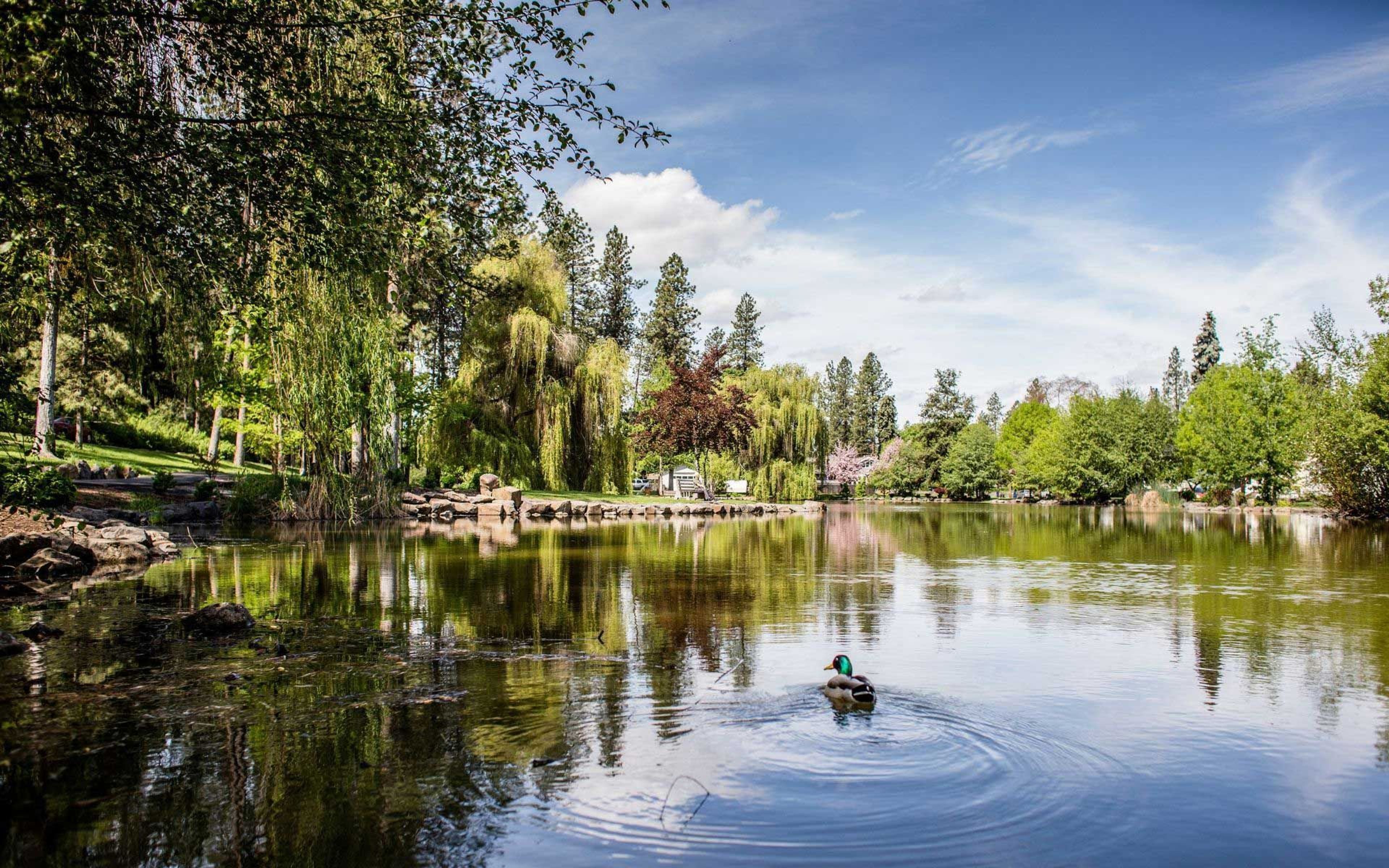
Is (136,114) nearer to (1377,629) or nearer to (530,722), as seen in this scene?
(530,722)

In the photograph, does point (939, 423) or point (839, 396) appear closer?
point (939, 423)

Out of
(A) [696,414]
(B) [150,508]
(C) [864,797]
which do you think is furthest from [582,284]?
(C) [864,797]

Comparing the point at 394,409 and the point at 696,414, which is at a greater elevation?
the point at 696,414

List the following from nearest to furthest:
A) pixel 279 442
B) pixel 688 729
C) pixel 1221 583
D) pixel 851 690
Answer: pixel 688 729, pixel 851 690, pixel 1221 583, pixel 279 442

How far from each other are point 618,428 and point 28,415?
31.4 m

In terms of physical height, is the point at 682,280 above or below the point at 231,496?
above

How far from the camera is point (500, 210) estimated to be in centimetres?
952

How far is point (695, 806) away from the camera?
4.97 m

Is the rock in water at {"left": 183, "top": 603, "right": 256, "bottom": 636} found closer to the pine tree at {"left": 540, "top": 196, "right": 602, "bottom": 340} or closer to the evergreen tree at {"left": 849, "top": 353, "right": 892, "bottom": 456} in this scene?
the pine tree at {"left": 540, "top": 196, "right": 602, "bottom": 340}

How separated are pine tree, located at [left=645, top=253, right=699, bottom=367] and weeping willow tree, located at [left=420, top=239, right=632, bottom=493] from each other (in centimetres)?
3134

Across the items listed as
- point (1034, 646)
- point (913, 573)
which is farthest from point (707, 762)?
point (913, 573)

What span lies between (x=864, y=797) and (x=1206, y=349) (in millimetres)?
92821

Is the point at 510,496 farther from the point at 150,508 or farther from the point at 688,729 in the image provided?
the point at 688,729

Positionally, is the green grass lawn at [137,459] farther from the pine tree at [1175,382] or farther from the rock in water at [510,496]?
the pine tree at [1175,382]
